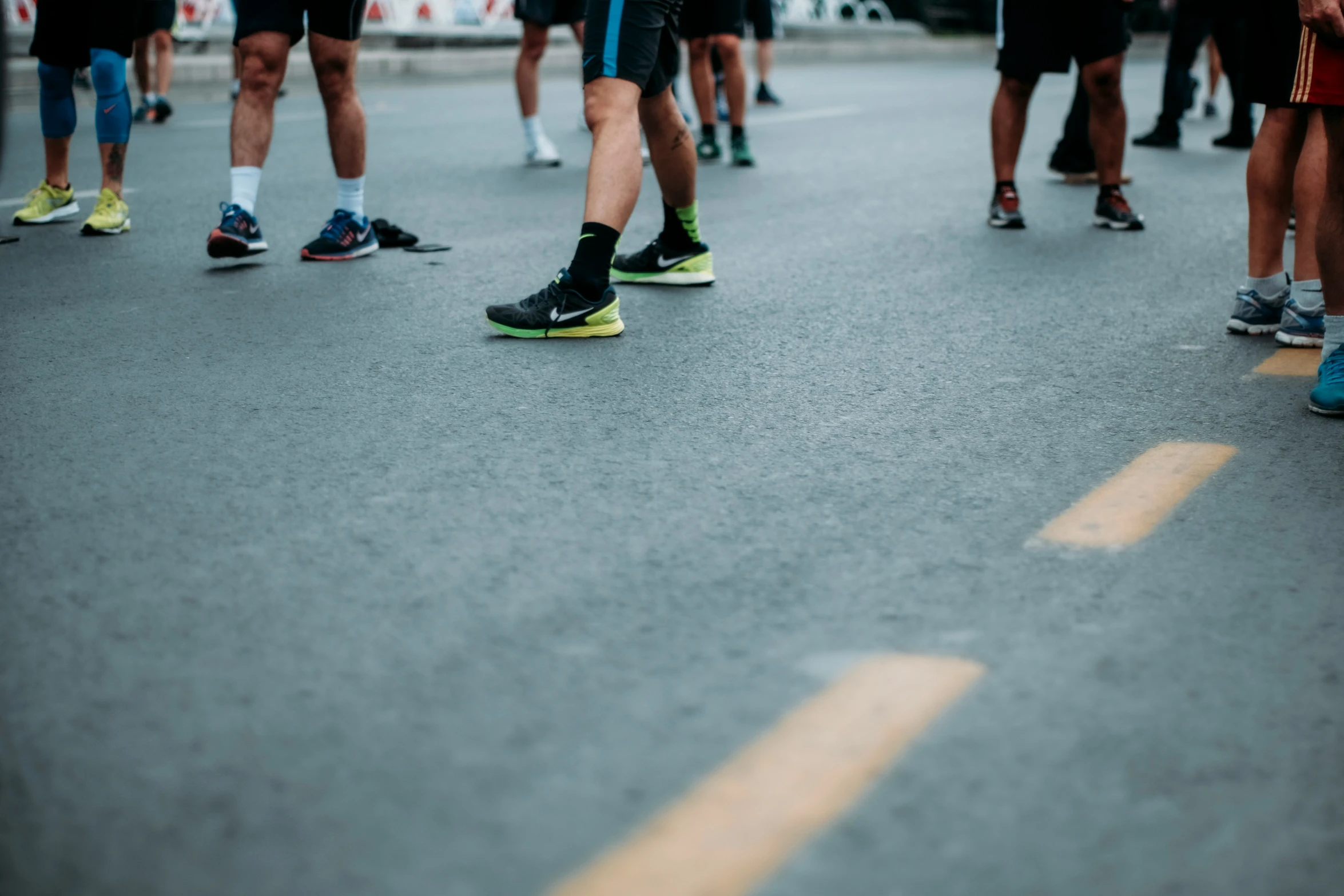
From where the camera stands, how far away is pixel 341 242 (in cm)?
514

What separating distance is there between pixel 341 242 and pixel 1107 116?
304 centimetres

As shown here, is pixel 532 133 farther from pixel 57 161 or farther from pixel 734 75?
pixel 57 161

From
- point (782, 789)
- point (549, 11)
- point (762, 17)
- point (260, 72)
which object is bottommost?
point (782, 789)

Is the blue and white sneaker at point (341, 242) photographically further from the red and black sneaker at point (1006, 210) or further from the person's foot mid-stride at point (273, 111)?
the red and black sneaker at point (1006, 210)

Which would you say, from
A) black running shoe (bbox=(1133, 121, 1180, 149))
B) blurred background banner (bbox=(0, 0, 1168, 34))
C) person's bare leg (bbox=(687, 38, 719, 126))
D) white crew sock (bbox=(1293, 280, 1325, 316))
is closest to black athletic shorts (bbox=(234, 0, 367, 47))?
blurred background banner (bbox=(0, 0, 1168, 34))

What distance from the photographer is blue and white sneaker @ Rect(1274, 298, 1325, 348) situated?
Result: 3846 millimetres

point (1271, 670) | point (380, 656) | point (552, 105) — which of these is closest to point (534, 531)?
point (380, 656)

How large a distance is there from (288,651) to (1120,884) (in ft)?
3.47

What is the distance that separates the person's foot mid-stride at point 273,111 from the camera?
4898 mm

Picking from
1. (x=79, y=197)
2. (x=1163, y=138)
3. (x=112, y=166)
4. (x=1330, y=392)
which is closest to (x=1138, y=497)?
(x=1330, y=392)

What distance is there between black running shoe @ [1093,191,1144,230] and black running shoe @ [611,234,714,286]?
1985 millimetres

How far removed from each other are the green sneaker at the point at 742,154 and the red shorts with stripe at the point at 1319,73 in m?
4.91

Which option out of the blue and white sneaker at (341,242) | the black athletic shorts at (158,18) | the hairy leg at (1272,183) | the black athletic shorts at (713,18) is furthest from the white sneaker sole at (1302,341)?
the black athletic shorts at (158,18)

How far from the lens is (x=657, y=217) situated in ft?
20.1
